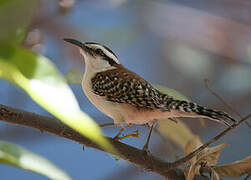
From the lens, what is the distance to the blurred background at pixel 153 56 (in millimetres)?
2359

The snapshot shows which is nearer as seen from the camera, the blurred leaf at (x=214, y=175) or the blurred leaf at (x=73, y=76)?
the blurred leaf at (x=73, y=76)

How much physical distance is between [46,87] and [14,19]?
0.10m

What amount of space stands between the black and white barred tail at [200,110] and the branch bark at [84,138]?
0.57 feet

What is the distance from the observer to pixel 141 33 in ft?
10.2

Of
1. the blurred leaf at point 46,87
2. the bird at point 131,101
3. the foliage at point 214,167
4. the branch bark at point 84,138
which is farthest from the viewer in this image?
the bird at point 131,101

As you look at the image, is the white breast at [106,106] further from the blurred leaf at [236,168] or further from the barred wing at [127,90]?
the blurred leaf at [236,168]

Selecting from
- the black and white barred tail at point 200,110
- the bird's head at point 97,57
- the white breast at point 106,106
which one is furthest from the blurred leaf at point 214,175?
the bird's head at point 97,57

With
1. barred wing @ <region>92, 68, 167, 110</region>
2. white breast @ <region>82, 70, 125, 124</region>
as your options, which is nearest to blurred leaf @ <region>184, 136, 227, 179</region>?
barred wing @ <region>92, 68, 167, 110</region>

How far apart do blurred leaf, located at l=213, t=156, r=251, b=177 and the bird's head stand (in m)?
0.77

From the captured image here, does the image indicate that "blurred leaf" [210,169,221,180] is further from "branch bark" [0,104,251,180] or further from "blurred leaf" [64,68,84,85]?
"blurred leaf" [64,68,84,85]

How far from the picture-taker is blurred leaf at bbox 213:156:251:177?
0.98 metres

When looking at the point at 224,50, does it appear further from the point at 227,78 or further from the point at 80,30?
the point at 80,30

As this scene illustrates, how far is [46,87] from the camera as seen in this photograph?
1.21ft

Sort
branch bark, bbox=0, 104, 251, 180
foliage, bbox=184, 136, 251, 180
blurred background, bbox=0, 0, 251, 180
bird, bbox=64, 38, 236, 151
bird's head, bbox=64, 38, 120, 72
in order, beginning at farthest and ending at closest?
blurred background, bbox=0, 0, 251, 180
bird's head, bbox=64, 38, 120, 72
bird, bbox=64, 38, 236, 151
foliage, bbox=184, 136, 251, 180
branch bark, bbox=0, 104, 251, 180
